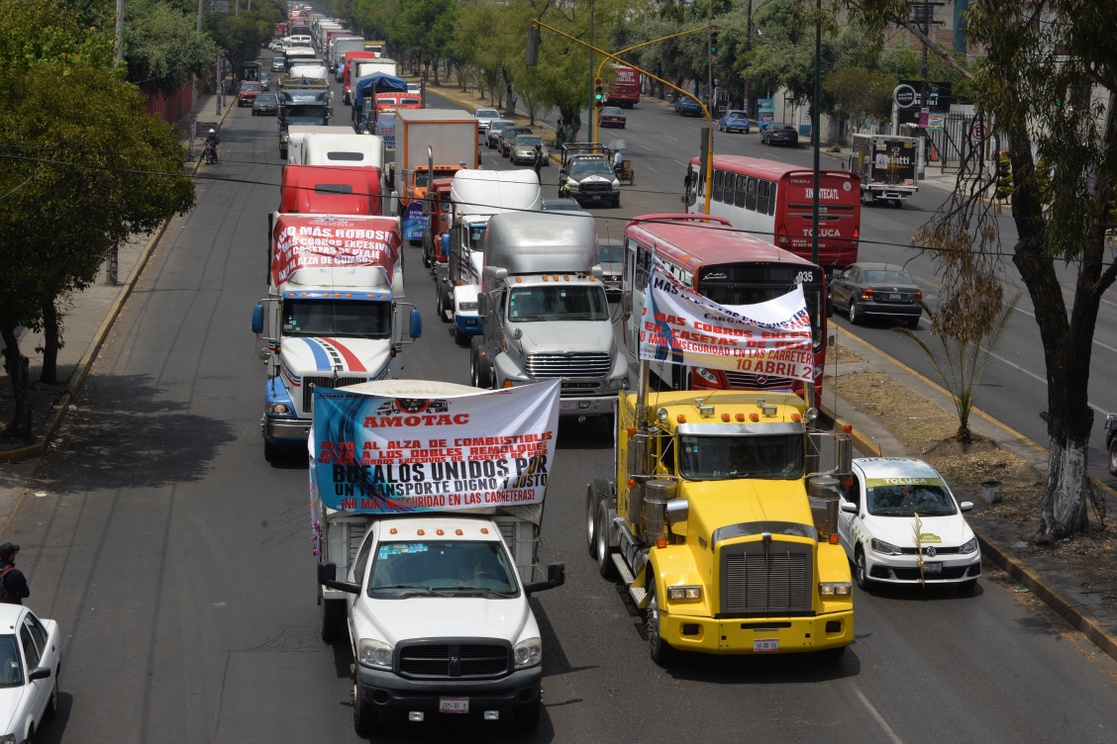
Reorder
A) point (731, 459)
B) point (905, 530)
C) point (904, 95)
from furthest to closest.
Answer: point (904, 95), point (905, 530), point (731, 459)

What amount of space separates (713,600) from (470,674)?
3.07 meters

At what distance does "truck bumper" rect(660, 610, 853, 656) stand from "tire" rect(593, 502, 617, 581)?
336cm

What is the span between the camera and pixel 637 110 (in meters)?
106

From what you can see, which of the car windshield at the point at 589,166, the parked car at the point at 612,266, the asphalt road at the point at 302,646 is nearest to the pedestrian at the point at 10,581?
the asphalt road at the point at 302,646

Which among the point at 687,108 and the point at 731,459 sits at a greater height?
the point at 687,108

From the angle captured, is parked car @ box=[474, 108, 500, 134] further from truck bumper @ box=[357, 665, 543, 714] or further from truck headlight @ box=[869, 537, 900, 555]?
truck bumper @ box=[357, 665, 543, 714]

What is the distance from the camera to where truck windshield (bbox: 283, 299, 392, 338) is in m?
24.2

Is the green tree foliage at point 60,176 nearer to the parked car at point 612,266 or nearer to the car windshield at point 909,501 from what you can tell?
the car windshield at point 909,501

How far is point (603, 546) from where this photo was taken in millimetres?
18484

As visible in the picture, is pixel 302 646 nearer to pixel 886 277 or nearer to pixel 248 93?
pixel 886 277

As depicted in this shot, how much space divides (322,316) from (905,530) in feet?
36.3

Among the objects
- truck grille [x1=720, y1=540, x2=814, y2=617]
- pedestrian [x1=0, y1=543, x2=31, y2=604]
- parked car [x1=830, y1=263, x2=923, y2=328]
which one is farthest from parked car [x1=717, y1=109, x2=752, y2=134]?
pedestrian [x1=0, y1=543, x2=31, y2=604]

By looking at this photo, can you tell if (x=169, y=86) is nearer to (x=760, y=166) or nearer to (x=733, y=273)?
(x=760, y=166)

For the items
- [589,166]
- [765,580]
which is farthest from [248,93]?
[765,580]
